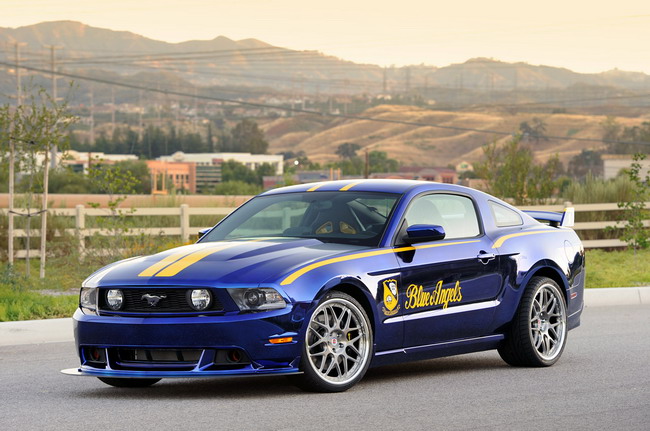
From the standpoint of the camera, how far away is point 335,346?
8203 millimetres

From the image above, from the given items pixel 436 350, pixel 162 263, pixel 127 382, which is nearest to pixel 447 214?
pixel 436 350

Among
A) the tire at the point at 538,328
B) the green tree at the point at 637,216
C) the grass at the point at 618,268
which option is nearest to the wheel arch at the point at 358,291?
the tire at the point at 538,328

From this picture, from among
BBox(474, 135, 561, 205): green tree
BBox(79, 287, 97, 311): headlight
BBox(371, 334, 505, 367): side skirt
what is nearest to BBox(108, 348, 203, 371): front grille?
BBox(79, 287, 97, 311): headlight

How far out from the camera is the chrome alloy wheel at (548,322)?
32.8 ft

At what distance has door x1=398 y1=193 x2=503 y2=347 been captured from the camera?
348 inches

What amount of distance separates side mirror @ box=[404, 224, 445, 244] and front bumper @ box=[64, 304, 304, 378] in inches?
51.3

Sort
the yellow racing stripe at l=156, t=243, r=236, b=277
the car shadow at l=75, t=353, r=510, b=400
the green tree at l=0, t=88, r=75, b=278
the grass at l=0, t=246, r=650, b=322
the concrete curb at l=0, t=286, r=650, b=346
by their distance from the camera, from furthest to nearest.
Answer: the green tree at l=0, t=88, r=75, b=278 < the grass at l=0, t=246, r=650, b=322 < the concrete curb at l=0, t=286, r=650, b=346 < the car shadow at l=75, t=353, r=510, b=400 < the yellow racing stripe at l=156, t=243, r=236, b=277

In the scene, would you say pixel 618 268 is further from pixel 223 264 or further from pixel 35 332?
pixel 223 264

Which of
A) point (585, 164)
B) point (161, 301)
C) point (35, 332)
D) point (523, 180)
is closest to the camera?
point (161, 301)

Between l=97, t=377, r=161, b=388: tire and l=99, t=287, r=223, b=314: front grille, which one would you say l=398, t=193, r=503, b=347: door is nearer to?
l=99, t=287, r=223, b=314: front grille

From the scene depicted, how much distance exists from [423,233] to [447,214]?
86cm

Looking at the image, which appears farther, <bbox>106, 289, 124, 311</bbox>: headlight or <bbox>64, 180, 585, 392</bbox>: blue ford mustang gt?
<bbox>106, 289, 124, 311</bbox>: headlight

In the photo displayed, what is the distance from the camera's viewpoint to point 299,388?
27.6 feet

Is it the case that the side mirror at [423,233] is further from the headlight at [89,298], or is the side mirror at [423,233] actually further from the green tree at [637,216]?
the green tree at [637,216]
